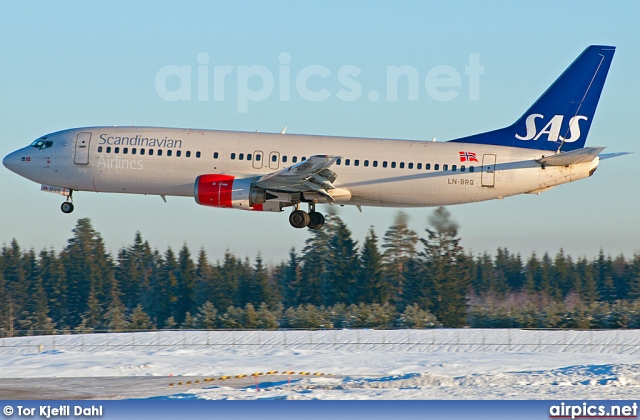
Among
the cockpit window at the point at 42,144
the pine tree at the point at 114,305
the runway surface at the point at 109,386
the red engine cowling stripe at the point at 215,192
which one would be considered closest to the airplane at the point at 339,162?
the red engine cowling stripe at the point at 215,192

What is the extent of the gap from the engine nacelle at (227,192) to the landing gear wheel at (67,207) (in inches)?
291

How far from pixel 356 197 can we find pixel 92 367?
13.7 meters

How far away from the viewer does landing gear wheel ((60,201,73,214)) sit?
48.3 metres

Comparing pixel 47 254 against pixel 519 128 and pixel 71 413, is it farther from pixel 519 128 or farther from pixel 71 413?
pixel 71 413

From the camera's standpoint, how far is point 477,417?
2698 cm

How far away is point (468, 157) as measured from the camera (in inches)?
1761

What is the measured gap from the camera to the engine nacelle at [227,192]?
44.5 meters

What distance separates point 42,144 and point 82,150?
2705 mm

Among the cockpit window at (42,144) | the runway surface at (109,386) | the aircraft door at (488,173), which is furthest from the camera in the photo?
the cockpit window at (42,144)

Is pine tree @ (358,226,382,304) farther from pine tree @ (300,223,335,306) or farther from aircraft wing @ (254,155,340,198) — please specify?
aircraft wing @ (254,155,340,198)

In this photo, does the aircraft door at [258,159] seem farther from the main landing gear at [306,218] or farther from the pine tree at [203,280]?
the pine tree at [203,280]

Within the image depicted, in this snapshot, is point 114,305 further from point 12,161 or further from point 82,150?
point 82,150

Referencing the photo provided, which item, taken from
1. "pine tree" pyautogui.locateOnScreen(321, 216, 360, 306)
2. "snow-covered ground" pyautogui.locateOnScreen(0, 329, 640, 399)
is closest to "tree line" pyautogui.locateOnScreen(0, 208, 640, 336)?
"pine tree" pyautogui.locateOnScreen(321, 216, 360, 306)

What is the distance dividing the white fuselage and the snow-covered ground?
7.51 metres
